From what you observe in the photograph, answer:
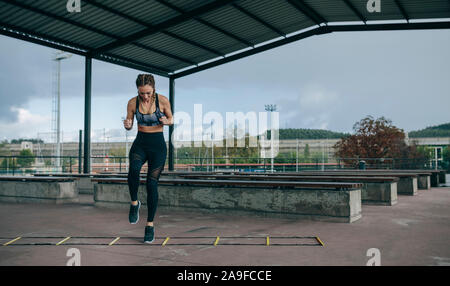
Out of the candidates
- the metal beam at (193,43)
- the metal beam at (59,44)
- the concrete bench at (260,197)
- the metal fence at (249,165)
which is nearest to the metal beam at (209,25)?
the metal beam at (193,43)

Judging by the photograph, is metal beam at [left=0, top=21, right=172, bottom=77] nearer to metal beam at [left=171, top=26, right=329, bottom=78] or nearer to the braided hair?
metal beam at [left=171, top=26, right=329, bottom=78]

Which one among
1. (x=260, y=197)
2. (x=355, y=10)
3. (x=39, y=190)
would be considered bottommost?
(x=39, y=190)

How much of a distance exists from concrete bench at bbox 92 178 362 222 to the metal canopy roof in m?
6.41

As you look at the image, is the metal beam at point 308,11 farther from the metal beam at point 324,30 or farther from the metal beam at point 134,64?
the metal beam at point 134,64

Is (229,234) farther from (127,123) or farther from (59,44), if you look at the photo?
(59,44)

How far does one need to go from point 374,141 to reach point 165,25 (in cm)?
3294

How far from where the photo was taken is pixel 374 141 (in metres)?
41.4

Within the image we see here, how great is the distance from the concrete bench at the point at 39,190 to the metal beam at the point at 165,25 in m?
6.24

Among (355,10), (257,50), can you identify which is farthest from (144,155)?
(257,50)

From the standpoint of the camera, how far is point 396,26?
14586 mm

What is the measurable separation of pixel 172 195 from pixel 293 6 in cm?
914

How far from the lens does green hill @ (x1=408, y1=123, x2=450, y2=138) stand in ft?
469

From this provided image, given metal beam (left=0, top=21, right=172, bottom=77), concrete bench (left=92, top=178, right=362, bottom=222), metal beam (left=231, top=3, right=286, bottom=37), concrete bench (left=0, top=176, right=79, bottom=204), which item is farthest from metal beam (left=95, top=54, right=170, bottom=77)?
concrete bench (left=92, top=178, right=362, bottom=222)
